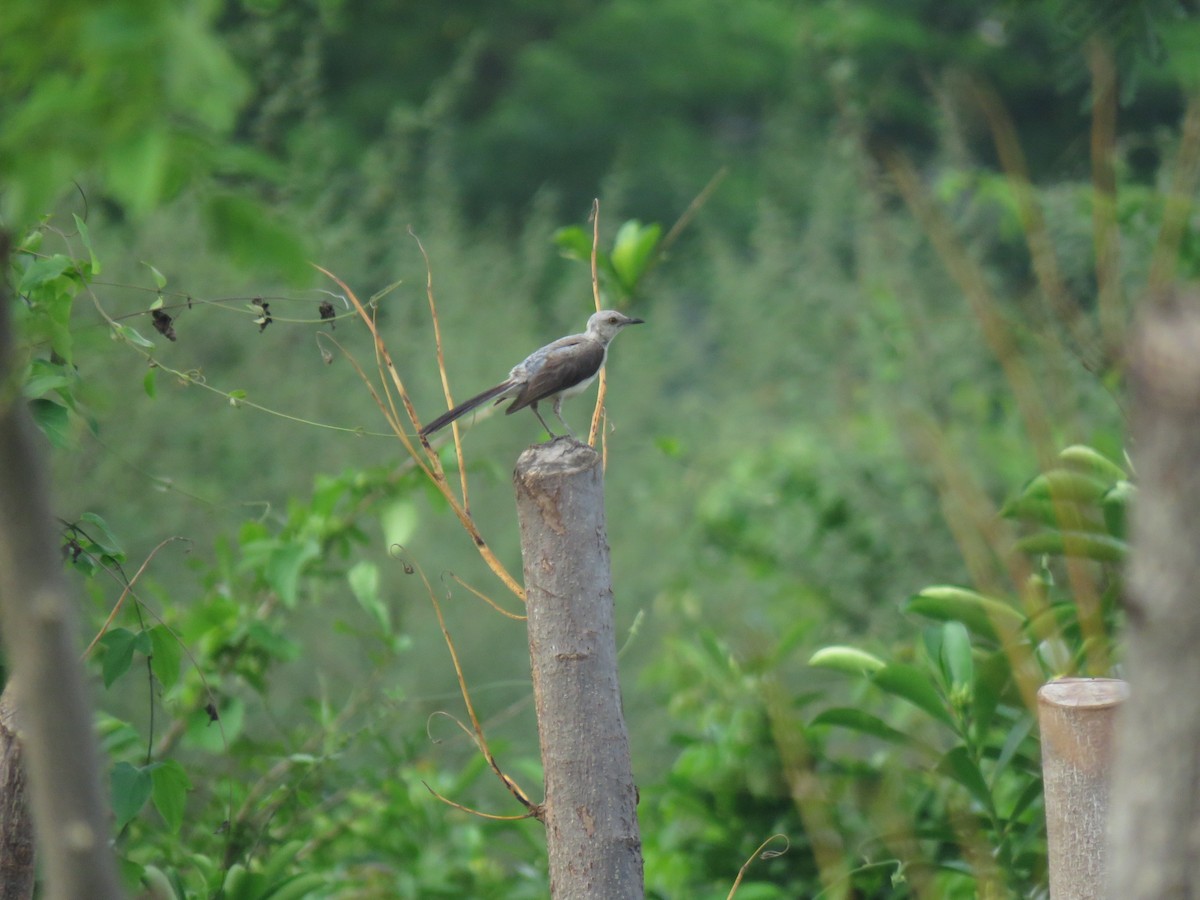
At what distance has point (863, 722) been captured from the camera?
2455 mm

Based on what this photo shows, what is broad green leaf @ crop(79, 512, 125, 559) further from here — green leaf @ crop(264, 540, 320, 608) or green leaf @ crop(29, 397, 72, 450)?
green leaf @ crop(264, 540, 320, 608)

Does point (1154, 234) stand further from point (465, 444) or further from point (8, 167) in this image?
point (8, 167)

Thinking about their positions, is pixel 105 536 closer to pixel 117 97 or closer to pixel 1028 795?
pixel 117 97

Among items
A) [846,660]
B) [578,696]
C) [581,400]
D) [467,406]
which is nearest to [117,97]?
[578,696]

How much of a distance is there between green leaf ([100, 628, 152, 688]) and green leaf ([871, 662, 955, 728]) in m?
1.29

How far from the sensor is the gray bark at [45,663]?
3.38 ft

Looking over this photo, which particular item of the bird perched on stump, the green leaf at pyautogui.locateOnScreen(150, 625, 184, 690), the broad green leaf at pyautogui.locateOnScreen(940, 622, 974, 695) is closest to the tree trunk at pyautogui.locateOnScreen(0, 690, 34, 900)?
the green leaf at pyautogui.locateOnScreen(150, 625, 184, 690)

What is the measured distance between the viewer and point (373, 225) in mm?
9680

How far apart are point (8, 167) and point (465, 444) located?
5.31 m

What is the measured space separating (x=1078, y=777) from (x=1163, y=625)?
2.79 feet

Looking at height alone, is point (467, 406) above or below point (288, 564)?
above

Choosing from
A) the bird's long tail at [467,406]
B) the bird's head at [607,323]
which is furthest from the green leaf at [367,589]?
the bird's head at [607,323]

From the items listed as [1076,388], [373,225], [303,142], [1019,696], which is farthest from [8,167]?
[373,225]

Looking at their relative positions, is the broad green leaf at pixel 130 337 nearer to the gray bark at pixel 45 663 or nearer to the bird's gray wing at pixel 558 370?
the gray bark at pixel 45 663
